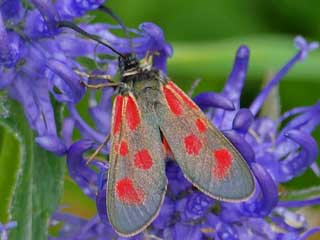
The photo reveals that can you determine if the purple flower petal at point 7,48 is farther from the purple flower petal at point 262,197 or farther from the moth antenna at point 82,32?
the purple flower petal at point 262,197

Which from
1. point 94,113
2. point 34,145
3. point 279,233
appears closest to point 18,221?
point 34,145

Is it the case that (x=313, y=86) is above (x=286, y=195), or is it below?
below

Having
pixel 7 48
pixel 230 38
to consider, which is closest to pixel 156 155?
pixel 7 48

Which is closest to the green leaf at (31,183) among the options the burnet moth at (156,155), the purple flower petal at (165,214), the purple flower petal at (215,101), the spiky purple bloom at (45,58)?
the spiky purple bloom at (45,58)

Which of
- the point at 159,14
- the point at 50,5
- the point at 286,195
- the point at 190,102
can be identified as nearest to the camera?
the point at 50,5

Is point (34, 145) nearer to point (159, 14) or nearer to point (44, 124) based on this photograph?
point (44, 124)

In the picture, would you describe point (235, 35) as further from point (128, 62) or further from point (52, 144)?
point (52, 144)
